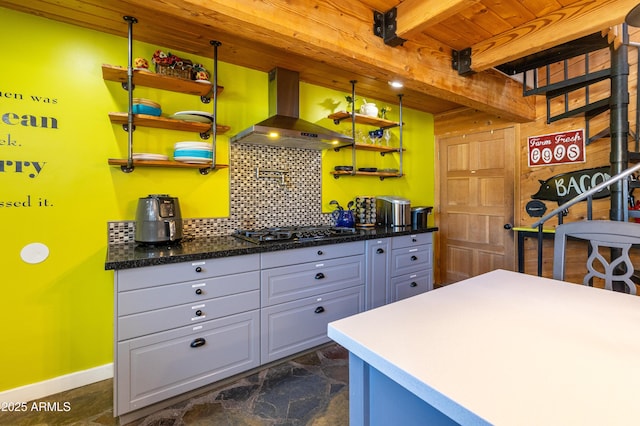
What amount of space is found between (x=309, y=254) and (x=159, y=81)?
1585 mm

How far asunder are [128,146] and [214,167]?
560 mm

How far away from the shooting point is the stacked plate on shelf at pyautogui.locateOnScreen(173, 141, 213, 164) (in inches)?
85.7

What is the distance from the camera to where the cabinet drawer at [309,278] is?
82.5 inches

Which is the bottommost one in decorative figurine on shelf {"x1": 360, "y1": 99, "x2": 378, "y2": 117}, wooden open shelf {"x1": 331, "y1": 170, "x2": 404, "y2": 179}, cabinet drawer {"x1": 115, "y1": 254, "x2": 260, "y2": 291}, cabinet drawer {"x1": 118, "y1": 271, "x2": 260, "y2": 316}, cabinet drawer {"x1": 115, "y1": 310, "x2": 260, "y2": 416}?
cabinet drawer {"x1": 115, "y1": 310, "x2": 260, "y2": 416}

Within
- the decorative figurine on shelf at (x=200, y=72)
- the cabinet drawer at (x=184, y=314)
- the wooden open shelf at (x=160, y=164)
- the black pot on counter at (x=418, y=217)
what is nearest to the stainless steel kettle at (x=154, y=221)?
the wooden open shelf at (x=160, y=164)

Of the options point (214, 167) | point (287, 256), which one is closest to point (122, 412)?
point (287, 256)

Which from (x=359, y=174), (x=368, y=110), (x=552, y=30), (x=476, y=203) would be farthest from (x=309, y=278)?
(x=476, y=203)

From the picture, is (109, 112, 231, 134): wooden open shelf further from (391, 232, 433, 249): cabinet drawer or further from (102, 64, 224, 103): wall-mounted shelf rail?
(391, 232, 433, 249): cabinet drawer

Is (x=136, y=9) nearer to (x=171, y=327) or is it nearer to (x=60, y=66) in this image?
(x=60, y=66)

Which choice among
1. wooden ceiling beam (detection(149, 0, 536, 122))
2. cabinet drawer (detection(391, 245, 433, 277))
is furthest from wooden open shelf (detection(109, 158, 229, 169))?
cabinet drawer (detection(391, 245, 433, 277))

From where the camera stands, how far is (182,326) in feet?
5.84

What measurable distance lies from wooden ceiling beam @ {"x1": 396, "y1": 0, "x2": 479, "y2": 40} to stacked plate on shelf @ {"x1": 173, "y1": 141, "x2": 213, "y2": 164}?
153 centimetres

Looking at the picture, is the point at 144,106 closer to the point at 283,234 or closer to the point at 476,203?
the point at 283,234

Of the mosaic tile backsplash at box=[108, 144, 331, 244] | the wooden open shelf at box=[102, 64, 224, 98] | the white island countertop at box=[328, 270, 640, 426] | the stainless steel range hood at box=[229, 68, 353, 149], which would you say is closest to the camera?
the white island countertop at box=[328, 270, 640, 426]
